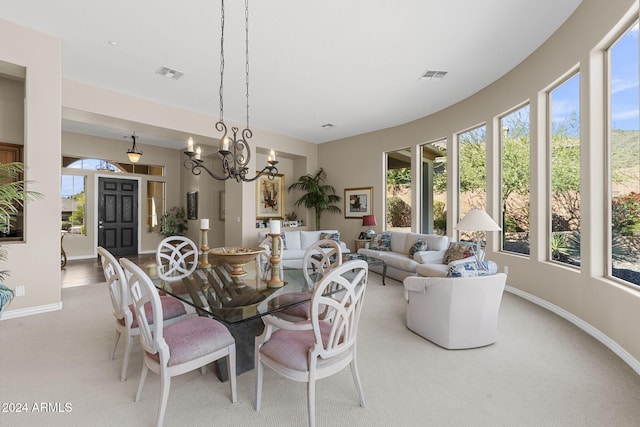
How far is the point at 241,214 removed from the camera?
6.62 m

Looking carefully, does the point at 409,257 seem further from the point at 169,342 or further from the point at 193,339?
the point at 169,342

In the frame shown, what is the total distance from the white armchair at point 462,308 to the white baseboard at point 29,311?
13.8 feet

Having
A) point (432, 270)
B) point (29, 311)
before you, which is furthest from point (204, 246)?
point (432, 270)

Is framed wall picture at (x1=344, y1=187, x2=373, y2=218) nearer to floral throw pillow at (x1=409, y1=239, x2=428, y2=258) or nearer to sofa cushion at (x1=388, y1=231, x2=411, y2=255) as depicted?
sofa cushion at (x1=388, y1=231, x2=411, y2=255)

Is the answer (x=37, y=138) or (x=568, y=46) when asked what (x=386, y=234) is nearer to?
(x=568, y=46)

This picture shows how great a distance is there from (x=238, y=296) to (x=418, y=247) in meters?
4.02

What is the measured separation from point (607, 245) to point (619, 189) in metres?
0.55

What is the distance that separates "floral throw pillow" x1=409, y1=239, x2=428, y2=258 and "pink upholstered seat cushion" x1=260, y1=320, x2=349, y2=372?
3.73 meters

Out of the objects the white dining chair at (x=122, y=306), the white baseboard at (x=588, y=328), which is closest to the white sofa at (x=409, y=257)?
the white baseboard at (x=588, y=328)

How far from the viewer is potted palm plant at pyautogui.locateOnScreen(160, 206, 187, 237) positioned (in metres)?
8.56

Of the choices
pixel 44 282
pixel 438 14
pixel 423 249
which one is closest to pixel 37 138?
pixel 44 282

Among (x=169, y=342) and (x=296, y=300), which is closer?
(x=169, y=342)

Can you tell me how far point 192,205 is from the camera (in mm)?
8664

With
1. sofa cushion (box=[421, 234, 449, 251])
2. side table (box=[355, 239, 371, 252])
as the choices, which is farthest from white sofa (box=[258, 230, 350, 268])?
sofa cushion (box=[421, 234, 449, 251])
